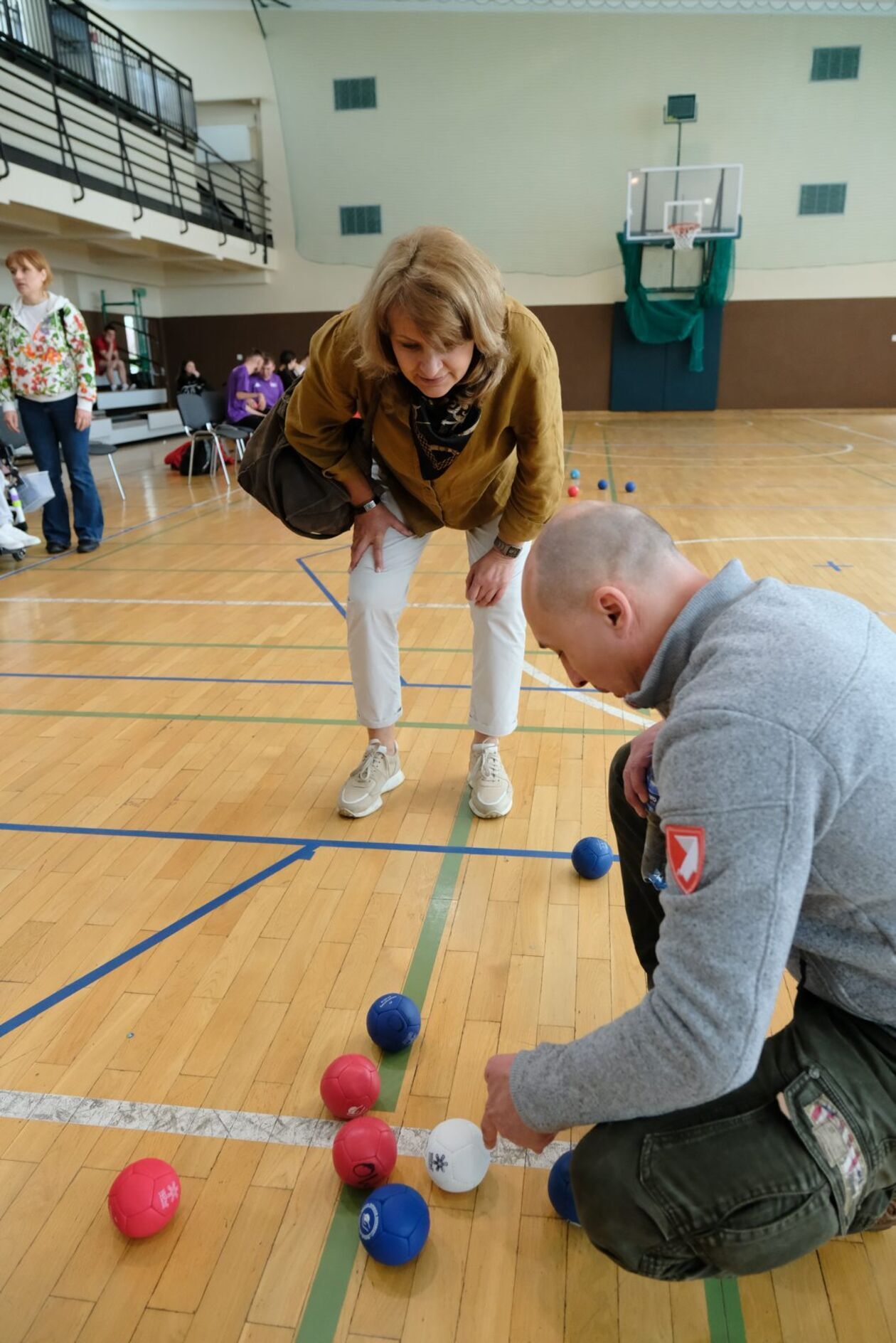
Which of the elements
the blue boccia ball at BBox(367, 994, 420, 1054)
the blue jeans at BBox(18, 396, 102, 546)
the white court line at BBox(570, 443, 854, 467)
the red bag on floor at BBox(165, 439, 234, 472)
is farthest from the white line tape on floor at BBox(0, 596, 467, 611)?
the white court line at BBox(570, 443, 854, 467)

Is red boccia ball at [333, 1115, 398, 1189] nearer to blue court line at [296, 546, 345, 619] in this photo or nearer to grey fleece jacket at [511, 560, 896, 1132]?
grey fleece jacket at [511, 560, 896, 1132]

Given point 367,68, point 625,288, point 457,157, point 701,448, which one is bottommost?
point 701,448

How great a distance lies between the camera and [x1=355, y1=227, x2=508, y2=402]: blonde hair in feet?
5.54

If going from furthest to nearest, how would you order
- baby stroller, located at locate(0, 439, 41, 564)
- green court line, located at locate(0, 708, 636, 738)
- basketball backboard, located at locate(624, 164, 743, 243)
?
basketball backboard, located at locate(624, 164, 743, 243)
baby stroller, located at locate(0, 439, 41, 564)
green court line, located at locate(0, 708, 636, 738)

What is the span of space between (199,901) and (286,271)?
17.5 m

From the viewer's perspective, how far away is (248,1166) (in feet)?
4.98

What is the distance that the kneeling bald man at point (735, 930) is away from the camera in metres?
0.88


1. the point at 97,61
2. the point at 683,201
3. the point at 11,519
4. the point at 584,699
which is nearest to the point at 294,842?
the point at 584,699

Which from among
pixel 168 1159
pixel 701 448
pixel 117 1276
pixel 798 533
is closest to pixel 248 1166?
pixel 168 1159

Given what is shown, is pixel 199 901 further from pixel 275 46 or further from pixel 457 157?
pixel 275 46

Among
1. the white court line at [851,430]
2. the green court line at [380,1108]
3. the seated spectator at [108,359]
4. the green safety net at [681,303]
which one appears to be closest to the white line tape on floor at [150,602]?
the green court line at [380,1108]

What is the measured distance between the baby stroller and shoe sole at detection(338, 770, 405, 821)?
390cm

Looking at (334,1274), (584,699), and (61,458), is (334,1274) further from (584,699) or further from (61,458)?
(61,458)

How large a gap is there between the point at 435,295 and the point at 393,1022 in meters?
1.32
